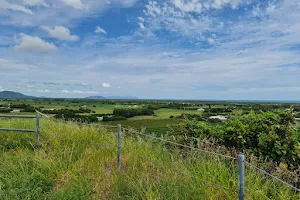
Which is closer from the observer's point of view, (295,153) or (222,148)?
(295,153)

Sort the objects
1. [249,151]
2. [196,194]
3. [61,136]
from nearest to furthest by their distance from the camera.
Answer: [196,194]
[249,151]
[61,136]

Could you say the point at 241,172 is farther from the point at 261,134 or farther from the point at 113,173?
the point at 113,173

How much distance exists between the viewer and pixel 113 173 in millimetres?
4797

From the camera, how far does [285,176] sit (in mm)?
4094

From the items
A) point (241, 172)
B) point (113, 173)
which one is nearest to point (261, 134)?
point (241, 172)

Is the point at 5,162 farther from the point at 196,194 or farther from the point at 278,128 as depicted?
the point at 278,128

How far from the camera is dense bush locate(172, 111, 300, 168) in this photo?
15.1 feet

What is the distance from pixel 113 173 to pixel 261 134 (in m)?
2.98

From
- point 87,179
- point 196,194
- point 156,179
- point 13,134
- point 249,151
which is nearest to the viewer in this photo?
point 196,194

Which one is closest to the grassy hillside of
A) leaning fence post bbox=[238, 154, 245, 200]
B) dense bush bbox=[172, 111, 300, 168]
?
leaning fence post bbox=[238, 154, 245, 200]

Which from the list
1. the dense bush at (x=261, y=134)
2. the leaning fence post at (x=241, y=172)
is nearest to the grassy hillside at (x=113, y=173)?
the leaning fence post at (x=241, y=172)

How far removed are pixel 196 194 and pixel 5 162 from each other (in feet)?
13.6

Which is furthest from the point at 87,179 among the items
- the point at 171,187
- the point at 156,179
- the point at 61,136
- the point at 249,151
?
the point at 249,151

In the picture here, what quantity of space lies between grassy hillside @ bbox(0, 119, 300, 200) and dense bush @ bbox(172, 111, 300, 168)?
76cm
